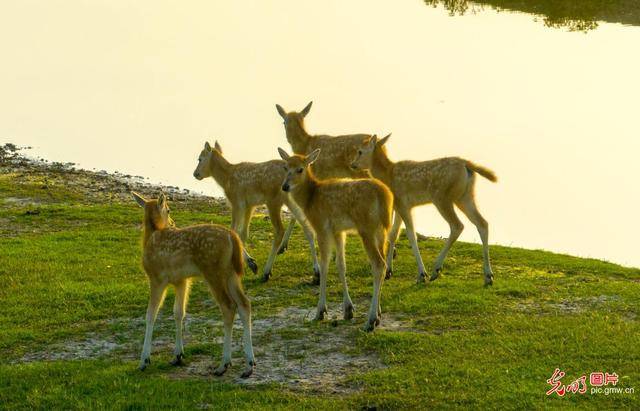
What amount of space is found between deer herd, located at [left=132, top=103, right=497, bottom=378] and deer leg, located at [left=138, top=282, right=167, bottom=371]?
0.01m

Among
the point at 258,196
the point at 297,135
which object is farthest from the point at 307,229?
the point at 297,135

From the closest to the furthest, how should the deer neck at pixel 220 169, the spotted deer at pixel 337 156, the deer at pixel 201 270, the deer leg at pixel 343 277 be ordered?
1. the deer at pixel 201 270
2. the deer leg at pixel 343 277
3. the deer neck at pixel 220 169
4. the spotted deer at pixel 337 156

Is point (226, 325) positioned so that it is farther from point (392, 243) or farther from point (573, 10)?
point (573, 10)

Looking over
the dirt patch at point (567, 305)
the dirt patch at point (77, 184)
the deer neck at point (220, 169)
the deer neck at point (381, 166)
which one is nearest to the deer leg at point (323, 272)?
the dirt patch at point (567, 305)

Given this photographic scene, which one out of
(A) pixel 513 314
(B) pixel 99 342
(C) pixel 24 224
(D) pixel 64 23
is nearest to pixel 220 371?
(B) pixel 99 342

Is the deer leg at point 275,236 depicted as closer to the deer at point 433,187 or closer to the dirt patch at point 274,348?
the deer at point 433,187

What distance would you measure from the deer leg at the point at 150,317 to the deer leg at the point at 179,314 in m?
0.21

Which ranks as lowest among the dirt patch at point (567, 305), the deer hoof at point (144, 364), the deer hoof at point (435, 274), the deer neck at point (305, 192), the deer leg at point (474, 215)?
the deer hoof at point (144, 364)

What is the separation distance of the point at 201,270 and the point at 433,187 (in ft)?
18.1

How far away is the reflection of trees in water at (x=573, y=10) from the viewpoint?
4450 cm

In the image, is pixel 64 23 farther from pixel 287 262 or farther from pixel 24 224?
pixel 287 262

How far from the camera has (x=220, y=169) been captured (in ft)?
59.3

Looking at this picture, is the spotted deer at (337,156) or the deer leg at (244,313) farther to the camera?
the spotted deer at (337,156)

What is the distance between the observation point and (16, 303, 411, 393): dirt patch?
39.8 feet
